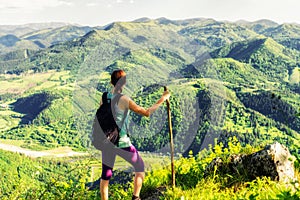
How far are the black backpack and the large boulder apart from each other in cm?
205

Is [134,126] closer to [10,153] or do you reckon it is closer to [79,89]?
[79,89]

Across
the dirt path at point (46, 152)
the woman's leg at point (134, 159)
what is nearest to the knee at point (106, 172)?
the woman's leg at point (134, 159)

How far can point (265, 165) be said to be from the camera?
5.59m

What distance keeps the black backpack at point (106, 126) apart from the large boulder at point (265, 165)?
2054mm

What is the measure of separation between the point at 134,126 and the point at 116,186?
1.90 meters

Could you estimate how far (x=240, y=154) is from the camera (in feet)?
20.2

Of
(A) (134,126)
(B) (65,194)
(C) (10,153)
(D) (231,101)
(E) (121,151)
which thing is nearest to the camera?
(E) (121,151)

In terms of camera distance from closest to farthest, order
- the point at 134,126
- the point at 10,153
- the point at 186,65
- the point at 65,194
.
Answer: the point at 134,126 → the point at 186,65 → the point at 65,194 → the point at 10,153

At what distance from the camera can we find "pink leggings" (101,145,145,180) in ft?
16.6

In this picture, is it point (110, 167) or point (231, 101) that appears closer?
point (110, 167)

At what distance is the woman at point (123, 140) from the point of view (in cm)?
491

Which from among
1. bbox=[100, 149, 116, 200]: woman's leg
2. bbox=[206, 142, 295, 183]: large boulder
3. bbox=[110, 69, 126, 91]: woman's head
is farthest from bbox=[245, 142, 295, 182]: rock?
bbox=[110, 69, 126, 91]: woman's head

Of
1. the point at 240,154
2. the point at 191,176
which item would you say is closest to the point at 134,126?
the point at 191,176

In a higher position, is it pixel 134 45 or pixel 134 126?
pixel 134 45
